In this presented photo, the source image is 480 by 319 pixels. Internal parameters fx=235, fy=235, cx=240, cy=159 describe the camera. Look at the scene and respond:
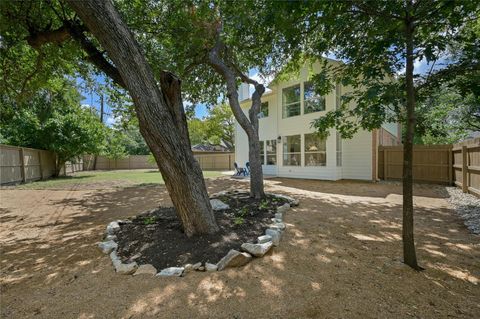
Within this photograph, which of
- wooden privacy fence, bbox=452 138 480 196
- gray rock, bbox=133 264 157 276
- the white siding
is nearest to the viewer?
gray rock, bbox=133 264 157 276

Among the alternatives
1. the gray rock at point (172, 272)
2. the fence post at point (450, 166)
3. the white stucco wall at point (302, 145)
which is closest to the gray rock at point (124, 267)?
the gray rock at point (172, 272)

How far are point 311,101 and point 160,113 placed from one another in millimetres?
10474

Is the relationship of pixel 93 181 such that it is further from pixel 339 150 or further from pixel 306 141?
pixel 339 150

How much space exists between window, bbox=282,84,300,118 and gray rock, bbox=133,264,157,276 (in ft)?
37.6

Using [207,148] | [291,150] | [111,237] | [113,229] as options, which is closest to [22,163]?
[113,229]

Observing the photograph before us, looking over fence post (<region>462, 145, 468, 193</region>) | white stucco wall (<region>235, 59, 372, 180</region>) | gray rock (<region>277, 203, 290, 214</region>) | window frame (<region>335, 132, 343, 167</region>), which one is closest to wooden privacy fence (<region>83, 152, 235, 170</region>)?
white stucco wall (<region>235, 59, 372, 180</region>)

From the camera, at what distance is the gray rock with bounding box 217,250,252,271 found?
9.42ft

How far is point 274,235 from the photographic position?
361 cm

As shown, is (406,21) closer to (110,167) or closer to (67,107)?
(67,107)

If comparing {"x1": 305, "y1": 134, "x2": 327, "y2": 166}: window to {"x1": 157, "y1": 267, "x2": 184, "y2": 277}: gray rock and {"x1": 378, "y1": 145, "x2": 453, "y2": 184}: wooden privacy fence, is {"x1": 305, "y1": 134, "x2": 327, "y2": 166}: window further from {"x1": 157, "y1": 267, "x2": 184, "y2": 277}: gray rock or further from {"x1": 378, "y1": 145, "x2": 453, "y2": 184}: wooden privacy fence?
{"x1": 157, "y1": 267, "x2": 184, "y2": 277}: gray rock

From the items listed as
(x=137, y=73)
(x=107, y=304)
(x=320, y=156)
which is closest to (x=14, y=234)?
(x=107, y=304)

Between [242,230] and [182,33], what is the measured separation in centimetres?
492

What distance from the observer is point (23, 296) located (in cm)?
248

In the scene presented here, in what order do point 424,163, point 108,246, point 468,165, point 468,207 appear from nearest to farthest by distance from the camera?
1. point 108,246
2. point 468,207
3. point 468,165
4. point 424,163
